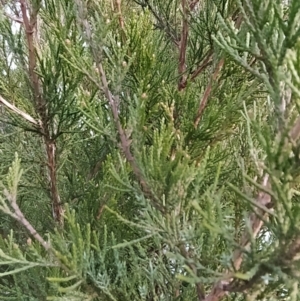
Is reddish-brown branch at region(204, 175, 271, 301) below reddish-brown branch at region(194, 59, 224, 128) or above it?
below

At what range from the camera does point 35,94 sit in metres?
1.60

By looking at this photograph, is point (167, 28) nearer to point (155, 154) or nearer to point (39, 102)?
point (39, 102)

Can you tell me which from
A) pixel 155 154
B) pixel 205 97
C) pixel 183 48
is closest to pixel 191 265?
pixel 155 154

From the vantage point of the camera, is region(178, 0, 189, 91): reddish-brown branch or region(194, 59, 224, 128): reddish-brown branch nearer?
region(194, 59, 224, 128): reddish-brown branch

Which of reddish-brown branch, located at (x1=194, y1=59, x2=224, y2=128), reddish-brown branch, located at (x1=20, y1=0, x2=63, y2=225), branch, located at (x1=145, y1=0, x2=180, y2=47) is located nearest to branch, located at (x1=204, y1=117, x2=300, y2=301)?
reddish-brown branch, located at (x1=194, y1=59, x2=224, y2=128)

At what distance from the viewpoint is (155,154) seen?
1.07 meters

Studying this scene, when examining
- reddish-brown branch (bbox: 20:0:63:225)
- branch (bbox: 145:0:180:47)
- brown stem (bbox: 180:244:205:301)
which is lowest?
brown stem (bbox: 180:244:205:301)

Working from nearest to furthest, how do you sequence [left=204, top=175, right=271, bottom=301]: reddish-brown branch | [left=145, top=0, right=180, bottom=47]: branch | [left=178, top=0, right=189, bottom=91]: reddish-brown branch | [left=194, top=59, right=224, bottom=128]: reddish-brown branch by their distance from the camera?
[left=204, top=175, right=271, bottom=301]: reddish-brown branch
[left=194, top=59, right=224, bottom=128]: reddish-brown branch
[left=178, top=0, right=189, bottom=91]: reddish-brown branch
[left=145, top=0, right=180, bottom=47]: branch

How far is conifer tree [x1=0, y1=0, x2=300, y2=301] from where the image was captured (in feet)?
2.81

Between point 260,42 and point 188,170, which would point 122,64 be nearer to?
point 188,170

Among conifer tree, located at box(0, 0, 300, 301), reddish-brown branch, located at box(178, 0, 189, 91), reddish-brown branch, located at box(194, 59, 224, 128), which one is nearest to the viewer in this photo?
conifer tree, located at box(0, 0, 300, 301)

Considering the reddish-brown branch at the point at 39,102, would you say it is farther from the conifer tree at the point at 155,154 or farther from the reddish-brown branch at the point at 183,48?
the reddish-brown branch at the point at 183,48

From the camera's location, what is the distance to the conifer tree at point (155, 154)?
856mm

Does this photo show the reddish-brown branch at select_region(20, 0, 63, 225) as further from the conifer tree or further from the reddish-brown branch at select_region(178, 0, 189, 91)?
the reddish-brown branch at select_region(178, 0, 189, 91)
